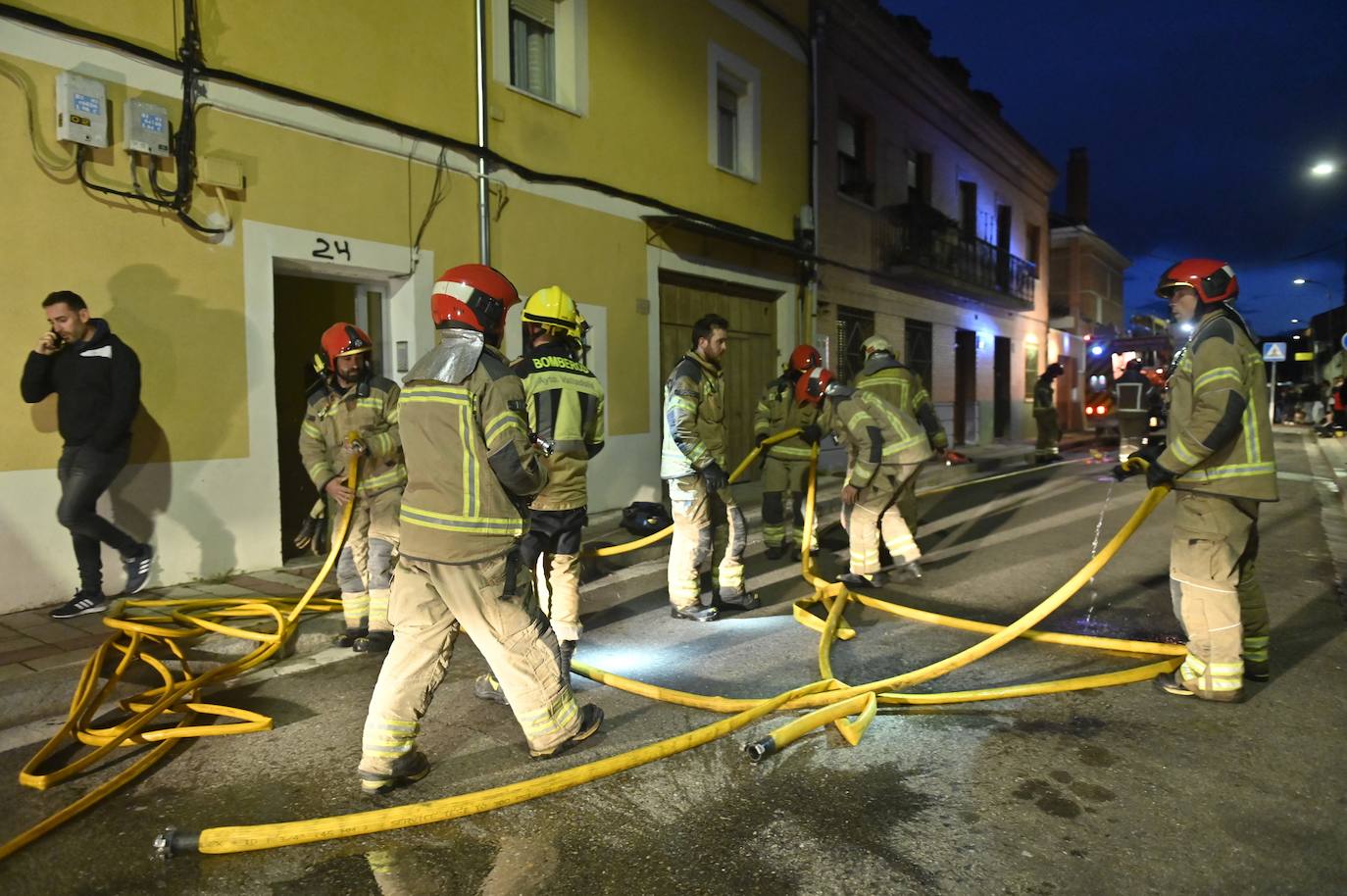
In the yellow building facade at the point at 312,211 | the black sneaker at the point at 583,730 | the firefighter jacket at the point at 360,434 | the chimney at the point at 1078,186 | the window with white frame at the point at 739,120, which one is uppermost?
the chimney at the point at 1078,186

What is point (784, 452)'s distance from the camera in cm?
748

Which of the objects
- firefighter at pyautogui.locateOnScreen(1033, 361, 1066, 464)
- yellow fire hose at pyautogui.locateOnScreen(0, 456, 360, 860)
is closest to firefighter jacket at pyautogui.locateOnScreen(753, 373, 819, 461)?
yellow fire hose at pyautogui.locateOnScreen(0, 456, 360, 860)

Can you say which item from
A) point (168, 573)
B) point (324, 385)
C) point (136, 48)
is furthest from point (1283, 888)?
point (136, 48)

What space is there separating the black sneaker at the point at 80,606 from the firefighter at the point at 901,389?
5.63m

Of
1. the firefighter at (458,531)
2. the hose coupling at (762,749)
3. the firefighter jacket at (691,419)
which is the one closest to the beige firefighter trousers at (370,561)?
the firefighter jacket at (691,419)

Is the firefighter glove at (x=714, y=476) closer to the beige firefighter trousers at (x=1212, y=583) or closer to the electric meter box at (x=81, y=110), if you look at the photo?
the beige firefighter trousers at (x=1212, y=583)

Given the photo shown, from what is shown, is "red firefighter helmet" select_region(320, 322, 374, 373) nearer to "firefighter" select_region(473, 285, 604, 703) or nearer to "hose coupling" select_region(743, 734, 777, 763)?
"firefighter" select_region(473, 285, 604, 703)

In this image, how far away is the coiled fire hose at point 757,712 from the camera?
107 inches

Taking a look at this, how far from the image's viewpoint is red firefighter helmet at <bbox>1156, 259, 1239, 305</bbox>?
13.4 ft

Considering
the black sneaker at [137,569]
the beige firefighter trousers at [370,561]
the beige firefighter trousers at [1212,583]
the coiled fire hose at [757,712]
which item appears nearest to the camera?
the coiled fire hose at [757,712]

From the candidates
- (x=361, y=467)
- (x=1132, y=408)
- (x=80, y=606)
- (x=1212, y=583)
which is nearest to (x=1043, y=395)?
(x=1132, y=408)

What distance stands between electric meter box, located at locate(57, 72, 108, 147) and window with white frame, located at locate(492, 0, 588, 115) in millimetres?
4328

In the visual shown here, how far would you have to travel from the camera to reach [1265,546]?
774 centimetres

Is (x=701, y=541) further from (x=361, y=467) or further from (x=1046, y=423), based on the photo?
(x=1046, y=423)
